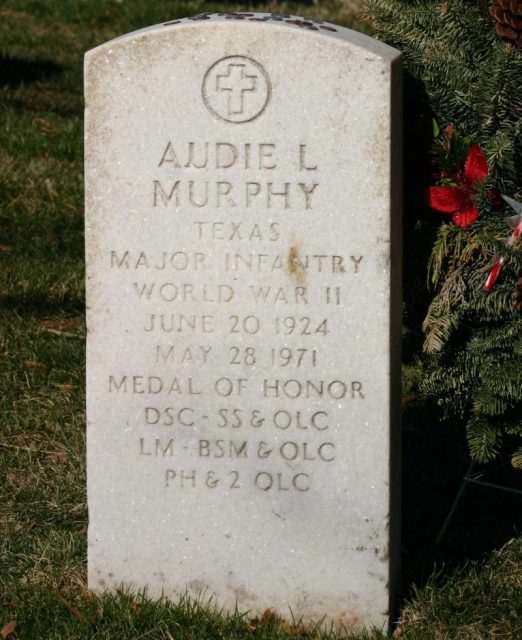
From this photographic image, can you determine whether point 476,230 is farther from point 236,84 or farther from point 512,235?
point 236,84

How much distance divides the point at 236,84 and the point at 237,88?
1cm

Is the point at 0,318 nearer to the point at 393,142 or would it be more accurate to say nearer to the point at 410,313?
the point at 410,313

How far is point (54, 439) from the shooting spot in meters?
4.28

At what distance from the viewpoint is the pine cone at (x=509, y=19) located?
124 inches

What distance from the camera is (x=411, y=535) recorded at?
3.77m

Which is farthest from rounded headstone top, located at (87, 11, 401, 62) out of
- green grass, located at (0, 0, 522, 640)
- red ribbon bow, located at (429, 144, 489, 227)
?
green grass, located at (0, 0, 522, 640)

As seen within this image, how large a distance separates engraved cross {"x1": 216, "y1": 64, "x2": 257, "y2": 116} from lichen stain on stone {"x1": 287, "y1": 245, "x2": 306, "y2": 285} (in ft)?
1.26

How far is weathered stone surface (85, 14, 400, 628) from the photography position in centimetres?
297

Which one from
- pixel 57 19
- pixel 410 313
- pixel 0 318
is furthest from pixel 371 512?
pixel 57 19

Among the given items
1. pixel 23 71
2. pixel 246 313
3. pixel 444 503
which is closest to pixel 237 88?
pixel 246 313

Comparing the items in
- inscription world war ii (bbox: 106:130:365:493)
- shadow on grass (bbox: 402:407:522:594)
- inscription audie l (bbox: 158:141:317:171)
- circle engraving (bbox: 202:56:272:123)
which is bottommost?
shadow on grass (bbox: 402:407:522:594)

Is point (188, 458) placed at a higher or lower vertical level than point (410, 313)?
lower

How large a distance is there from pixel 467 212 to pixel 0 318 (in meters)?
2.61

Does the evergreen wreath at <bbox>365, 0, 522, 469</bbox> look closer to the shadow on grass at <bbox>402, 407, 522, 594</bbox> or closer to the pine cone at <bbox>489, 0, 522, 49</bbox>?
the pine cone at <bbox>489, 0, 522, 49</bbox>
